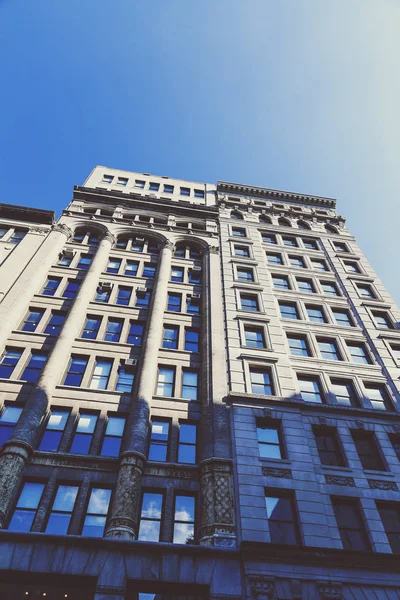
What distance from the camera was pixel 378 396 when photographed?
2420 cm

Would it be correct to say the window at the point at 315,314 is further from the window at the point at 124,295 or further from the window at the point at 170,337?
the window at the point at 124,295

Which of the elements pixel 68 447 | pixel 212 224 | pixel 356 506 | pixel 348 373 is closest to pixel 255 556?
pixel 356 506

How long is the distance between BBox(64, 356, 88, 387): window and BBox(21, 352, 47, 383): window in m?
1.46

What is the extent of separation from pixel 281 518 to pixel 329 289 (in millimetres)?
20210

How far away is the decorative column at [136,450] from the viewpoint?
644 inches

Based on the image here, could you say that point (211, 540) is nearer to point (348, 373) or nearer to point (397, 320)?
point (348, 373)

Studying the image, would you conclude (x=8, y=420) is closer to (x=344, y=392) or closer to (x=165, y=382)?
(x=165, y=382)

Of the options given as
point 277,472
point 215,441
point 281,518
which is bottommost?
point 281,518

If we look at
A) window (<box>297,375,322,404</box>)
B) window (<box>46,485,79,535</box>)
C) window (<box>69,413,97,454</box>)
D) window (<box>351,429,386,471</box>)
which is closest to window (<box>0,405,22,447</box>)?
window (<box>69,413,97,454</box>)

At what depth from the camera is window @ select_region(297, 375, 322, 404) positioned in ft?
76.9

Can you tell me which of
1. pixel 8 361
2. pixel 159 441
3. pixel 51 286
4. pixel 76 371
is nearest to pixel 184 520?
pixel 159 441

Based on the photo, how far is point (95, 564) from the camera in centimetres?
1485

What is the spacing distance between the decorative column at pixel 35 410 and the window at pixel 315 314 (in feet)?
49.5

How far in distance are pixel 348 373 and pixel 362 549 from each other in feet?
32.9
